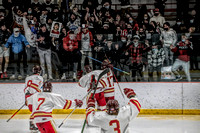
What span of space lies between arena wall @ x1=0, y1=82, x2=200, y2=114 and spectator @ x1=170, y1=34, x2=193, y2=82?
276 millimetres

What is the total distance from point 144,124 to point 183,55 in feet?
5.47

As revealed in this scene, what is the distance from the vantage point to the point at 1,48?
6.79 m

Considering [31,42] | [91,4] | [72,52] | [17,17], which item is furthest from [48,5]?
[72,52]

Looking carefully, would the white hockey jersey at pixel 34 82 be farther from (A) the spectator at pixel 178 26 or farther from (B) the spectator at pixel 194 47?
(A) the spectator at pixel 178 26

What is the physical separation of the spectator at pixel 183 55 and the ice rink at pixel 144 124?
884 millimetres

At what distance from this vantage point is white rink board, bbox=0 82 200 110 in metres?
6.69

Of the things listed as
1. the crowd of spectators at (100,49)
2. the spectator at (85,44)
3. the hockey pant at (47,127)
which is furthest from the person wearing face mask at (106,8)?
the hockey pant at (47,127)

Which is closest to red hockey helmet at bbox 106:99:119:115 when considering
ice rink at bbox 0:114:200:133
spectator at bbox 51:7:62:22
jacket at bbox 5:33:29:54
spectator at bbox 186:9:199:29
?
ice rink at bbox 0:114:200:133

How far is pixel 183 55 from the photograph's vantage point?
6.56m

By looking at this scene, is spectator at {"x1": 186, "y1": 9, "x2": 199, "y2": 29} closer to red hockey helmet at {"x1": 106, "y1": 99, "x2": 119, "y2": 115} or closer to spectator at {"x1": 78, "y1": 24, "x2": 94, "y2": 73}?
A: spectator at {"x1": 78, "y1": 24, "x2": 94, "y2": 73}

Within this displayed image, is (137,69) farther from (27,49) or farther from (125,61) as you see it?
(27,49)

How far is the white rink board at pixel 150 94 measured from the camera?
669 cm

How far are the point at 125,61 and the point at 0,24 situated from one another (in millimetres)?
3182

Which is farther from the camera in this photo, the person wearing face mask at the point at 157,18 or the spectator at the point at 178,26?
the person wearing face mask at the point at 157,18
